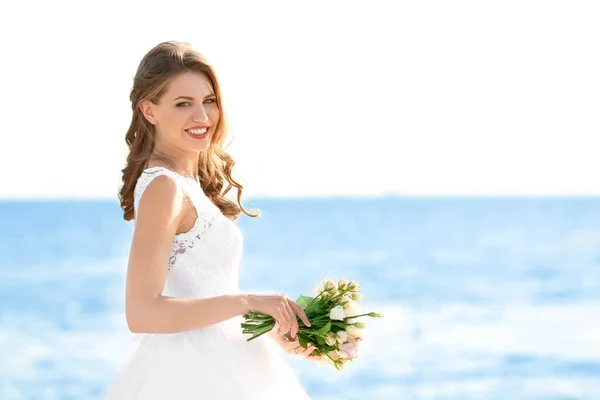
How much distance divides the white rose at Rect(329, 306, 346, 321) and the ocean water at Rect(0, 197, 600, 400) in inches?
170

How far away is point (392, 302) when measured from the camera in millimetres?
22000

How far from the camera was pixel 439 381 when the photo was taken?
13273 mm

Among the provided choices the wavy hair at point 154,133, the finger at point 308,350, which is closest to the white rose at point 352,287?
the finger at point 308,350

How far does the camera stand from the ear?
10.6 feet

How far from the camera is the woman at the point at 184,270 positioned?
9.57 ft

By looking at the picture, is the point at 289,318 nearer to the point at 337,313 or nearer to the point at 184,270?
the point at 337,313

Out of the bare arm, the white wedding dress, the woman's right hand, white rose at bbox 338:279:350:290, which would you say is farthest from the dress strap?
white rose at bbox 338:279:350:290

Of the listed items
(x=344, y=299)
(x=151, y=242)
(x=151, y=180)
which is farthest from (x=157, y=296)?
(x=344, y=299)

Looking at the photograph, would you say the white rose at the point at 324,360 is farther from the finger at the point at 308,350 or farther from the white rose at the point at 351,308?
the white rose at the point at 351,308

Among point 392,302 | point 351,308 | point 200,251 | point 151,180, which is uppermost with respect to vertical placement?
point 392,302

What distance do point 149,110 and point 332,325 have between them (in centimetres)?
92

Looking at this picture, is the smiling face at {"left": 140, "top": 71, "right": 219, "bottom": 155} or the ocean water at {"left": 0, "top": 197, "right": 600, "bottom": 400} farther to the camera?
the ocean water at {"left": 0, "top": 197, "right": 600, "bottom": 400}

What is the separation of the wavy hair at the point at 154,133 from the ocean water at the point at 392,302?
12.4ft

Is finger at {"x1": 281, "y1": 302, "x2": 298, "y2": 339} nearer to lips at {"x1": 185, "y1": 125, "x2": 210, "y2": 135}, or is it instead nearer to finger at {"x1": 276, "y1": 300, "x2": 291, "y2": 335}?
finger at {"x1": 276, "y1": 300, "x2": 291, "y2": 335}
